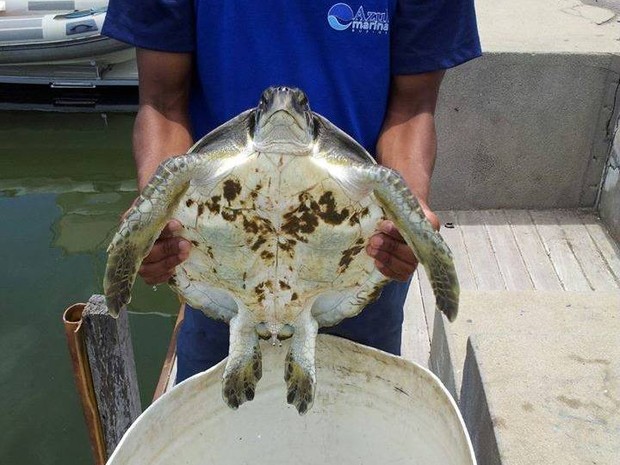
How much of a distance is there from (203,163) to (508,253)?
2194 millimetres

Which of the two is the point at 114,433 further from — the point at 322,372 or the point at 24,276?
the point at 24,276

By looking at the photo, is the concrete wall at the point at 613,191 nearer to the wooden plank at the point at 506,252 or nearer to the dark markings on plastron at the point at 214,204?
the wooden plank at the point at 506,252

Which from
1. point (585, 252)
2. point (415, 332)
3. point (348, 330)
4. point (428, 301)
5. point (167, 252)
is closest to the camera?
point (167, 252)

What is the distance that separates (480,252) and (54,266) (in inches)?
125

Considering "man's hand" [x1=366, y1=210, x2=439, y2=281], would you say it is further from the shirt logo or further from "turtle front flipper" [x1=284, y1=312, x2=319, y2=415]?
the shirt logo

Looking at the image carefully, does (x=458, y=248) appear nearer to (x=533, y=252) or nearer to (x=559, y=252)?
(x=533, y=252)

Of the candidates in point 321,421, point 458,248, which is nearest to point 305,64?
point 321,421

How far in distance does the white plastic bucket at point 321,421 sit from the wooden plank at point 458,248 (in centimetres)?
131

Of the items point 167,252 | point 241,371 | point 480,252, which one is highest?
point 167,252

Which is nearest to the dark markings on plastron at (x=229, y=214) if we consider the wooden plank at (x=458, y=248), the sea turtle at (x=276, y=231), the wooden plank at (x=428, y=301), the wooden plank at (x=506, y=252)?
the sea turtle at (x=276, y=231)

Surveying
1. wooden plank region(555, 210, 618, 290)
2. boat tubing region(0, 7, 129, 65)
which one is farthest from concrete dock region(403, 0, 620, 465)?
boat tubing region(0, 7, 129, 65)

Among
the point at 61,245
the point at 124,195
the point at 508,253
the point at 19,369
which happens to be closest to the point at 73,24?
the point at 124,195

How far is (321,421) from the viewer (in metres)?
1.60

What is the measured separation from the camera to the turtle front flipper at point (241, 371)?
1.37 meters
